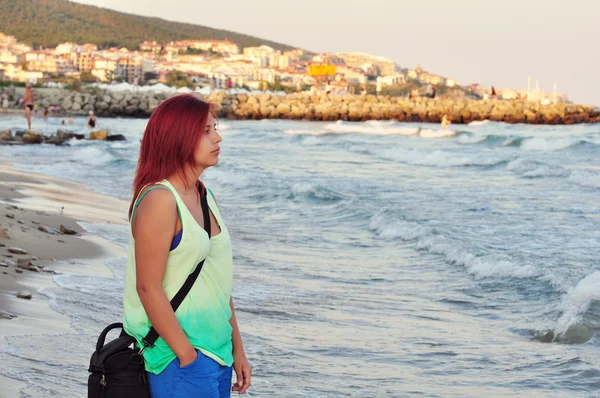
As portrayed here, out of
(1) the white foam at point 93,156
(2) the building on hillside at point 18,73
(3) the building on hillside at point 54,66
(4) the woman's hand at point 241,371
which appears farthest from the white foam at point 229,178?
(3) the building on hillside at point 54,66

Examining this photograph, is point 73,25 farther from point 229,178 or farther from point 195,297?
point 195,297

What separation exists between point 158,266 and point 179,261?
6cm

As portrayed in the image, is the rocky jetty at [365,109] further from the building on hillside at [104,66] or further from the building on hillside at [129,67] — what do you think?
the building on hillside at [129,67]

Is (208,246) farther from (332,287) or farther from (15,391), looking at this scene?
(332,287)

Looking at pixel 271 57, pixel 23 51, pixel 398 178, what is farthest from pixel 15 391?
pixel 271 57

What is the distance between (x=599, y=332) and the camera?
641 cm

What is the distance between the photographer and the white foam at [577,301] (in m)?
6.52

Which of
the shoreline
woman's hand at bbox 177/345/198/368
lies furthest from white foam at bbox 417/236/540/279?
woman's hand at bbox 177/345/198/368

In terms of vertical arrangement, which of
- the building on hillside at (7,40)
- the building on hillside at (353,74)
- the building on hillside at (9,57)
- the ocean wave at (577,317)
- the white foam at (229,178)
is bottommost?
the white foam at (229,178)

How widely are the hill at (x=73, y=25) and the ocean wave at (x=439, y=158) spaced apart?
139 meters

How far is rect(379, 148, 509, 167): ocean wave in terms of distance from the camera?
25.9 m

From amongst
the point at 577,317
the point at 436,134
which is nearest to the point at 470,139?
the point at 436,134

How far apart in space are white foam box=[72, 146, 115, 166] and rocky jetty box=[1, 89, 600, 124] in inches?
1310

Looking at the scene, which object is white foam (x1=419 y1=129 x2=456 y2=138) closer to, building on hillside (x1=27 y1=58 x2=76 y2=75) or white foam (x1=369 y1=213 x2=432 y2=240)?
white foam (x1=369 y1=213 x2=432 y2=240)
